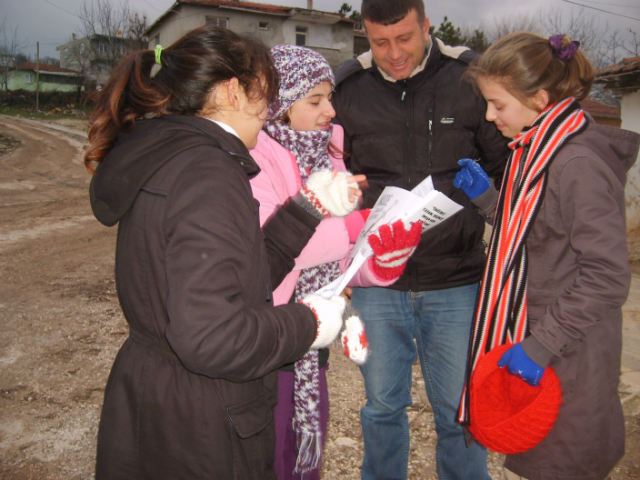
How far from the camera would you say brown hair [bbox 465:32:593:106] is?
1846mm

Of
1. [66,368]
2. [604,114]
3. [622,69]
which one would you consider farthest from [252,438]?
[604,114]

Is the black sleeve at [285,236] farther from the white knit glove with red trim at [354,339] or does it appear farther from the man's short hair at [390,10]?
the man's short hair at [390,10]

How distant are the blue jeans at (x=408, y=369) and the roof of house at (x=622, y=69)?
8311 millimetres

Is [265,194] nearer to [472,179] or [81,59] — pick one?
[472,179]

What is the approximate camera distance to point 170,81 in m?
1.37

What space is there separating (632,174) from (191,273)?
31.8 feet

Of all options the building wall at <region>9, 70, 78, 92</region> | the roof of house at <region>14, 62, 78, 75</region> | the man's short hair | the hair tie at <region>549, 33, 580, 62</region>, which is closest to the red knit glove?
the hair tie at <region>549, 33, 580, 62</region>

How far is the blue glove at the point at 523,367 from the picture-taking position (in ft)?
5.36

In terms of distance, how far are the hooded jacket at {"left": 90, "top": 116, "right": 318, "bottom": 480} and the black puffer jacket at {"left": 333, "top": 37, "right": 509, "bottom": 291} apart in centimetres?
104

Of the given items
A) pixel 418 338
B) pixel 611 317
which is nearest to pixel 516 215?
→ pixel 611 317

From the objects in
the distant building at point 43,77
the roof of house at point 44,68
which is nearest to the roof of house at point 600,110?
the distant building at point 43,77

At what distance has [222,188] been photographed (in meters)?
1.16

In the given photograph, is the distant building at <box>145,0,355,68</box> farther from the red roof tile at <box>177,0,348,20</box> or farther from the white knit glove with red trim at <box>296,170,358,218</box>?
the white knit glove with red trim at <box>296,170,358,218</box>

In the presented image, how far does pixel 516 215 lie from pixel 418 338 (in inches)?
32.4
